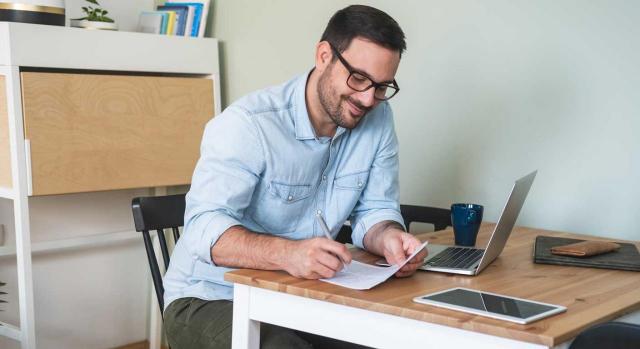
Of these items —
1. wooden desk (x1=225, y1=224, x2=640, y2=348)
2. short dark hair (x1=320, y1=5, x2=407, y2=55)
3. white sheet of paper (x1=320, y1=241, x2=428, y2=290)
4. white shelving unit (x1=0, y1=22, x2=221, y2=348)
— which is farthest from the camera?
white shelving unit (x1=0, y1=22, x2=221, y2=348)

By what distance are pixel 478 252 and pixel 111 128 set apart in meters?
1.55

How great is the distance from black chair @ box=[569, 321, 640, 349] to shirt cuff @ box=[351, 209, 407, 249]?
3.02ft

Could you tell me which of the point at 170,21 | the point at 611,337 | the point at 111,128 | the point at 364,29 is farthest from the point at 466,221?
the point at 170,21

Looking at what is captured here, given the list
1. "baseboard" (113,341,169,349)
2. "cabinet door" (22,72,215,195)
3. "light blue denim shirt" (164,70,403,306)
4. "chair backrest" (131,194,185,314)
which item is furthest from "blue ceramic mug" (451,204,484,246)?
"baseboard" (113,341,169,349)

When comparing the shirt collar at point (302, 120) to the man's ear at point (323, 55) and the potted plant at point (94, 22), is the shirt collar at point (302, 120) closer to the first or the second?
the man's ear at point (323, 55)

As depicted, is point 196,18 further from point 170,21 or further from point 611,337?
point 611,337

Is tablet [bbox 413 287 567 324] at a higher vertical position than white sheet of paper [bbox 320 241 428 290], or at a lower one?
higher

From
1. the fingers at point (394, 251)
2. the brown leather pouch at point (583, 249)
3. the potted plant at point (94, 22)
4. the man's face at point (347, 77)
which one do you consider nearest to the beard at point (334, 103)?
the man's face at point (347, 77)

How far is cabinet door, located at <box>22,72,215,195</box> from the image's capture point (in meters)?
2.68

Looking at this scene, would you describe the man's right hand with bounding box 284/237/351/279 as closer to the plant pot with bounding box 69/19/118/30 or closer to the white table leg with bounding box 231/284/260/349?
the white table leg with bounding box 231/284/260/349

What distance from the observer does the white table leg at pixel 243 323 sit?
5.03 feet

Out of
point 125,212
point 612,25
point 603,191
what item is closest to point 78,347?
point 125,212

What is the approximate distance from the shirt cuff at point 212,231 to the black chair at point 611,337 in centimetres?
81

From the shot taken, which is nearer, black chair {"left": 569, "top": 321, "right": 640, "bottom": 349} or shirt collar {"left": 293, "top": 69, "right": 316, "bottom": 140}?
black chair {"left": 569, "top": 321, "right": 640, "bottom": 349}
